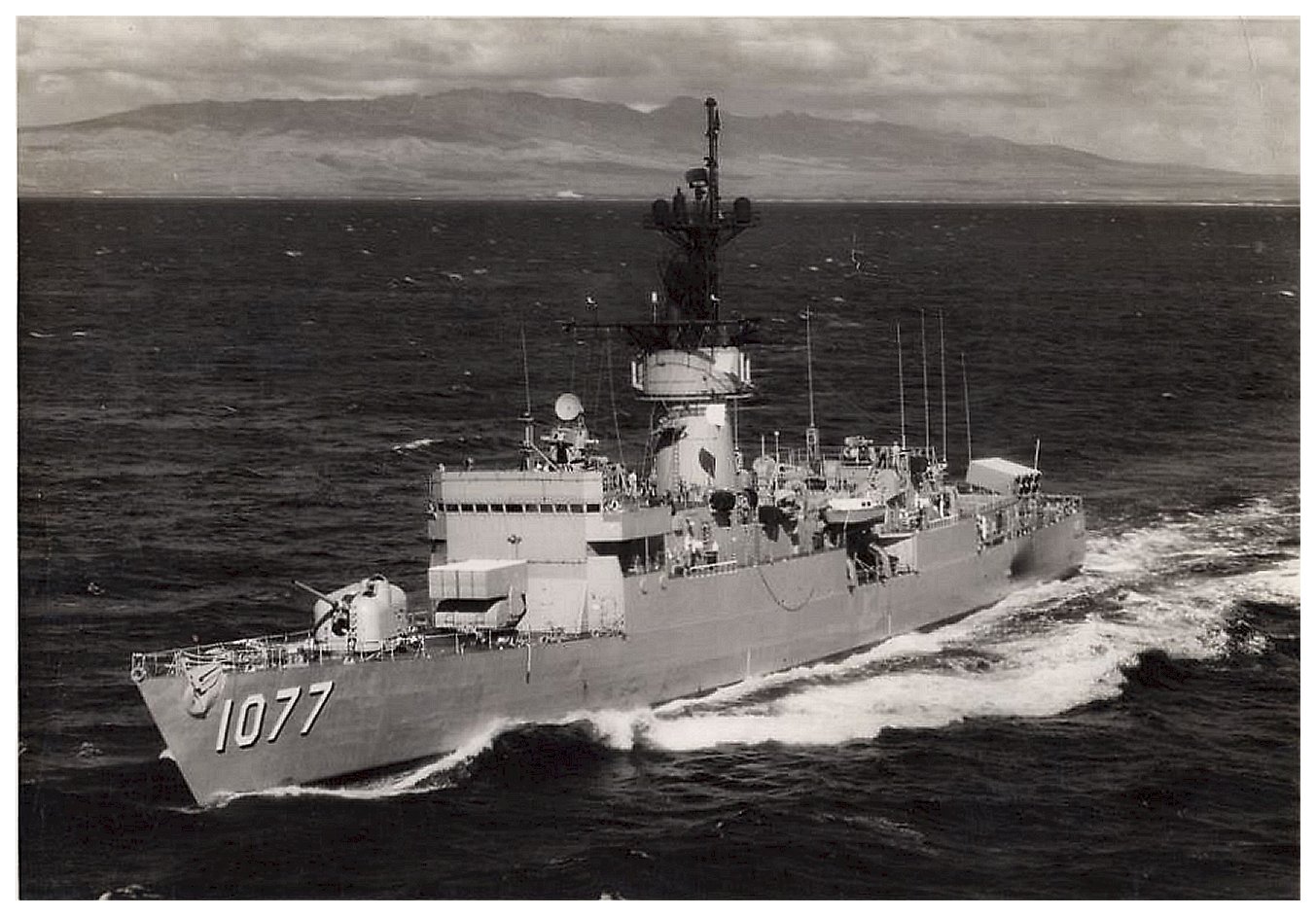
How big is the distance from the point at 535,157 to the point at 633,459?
334 inches

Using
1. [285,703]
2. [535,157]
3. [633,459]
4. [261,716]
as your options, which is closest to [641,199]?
[535,157]

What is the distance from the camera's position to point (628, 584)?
109 feet

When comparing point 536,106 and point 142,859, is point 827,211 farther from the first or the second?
point 142,859

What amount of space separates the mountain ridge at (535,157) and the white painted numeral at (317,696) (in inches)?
457

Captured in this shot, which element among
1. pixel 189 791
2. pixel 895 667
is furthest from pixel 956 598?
pixel 189 791

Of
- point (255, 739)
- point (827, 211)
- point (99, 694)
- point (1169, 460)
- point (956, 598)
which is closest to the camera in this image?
point (255, 739)

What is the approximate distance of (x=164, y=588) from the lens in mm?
40219

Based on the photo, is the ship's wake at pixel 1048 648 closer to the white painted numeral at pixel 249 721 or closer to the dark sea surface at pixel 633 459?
the dark sea surface at pixel 633 459

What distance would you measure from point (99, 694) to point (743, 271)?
48.4 metres

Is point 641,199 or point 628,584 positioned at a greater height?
point 641,199

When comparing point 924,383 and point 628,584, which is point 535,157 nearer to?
point 924,383

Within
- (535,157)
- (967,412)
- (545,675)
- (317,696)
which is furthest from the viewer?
(967,412)

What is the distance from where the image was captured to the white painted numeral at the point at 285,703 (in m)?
28.7

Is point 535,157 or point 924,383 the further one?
point 924,383
